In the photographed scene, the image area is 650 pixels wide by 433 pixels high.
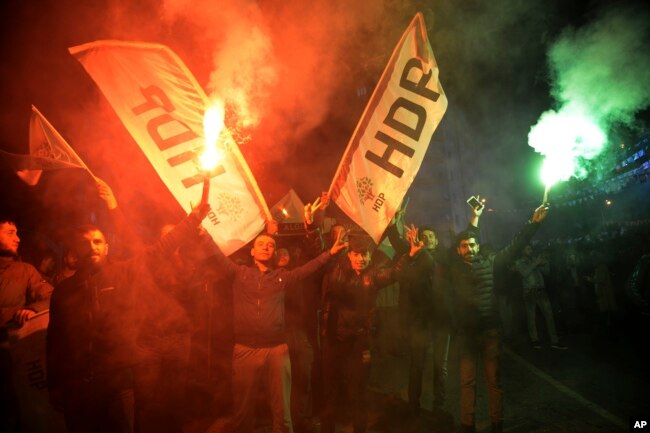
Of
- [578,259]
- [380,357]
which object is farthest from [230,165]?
[578,259]

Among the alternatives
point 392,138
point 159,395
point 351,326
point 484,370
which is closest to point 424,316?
point 484,370

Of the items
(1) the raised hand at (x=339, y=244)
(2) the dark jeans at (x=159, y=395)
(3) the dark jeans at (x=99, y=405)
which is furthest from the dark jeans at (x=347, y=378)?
(3) the dark jeans at (x=99, y=405)

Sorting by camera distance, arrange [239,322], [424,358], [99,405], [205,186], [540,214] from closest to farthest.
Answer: [99,405] → [205,186] → [239,322] → [540,214] → [424,358]

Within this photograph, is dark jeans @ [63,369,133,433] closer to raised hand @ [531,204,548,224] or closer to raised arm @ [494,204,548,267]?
raised arm @ [494,204,548,267]

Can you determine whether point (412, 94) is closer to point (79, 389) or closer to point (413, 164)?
point (413, 164)

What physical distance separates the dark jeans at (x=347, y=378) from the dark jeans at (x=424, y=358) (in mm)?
994

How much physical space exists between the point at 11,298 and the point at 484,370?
4.88 m

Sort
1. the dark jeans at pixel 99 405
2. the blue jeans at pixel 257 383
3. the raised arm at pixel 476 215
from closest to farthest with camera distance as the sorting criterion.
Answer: the dark jeans at pixel 99 405 < the blue jeans at pixel 257 383 < the raised arm at pixel 476 215

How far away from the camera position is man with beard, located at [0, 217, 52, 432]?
330 centimetres

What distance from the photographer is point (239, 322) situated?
11.7 feet

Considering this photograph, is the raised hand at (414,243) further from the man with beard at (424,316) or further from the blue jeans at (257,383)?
the blue jeans at (257,383)

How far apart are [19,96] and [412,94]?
6041 mm

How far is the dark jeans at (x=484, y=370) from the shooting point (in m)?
3.69

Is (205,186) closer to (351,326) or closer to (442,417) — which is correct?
(351,326)
